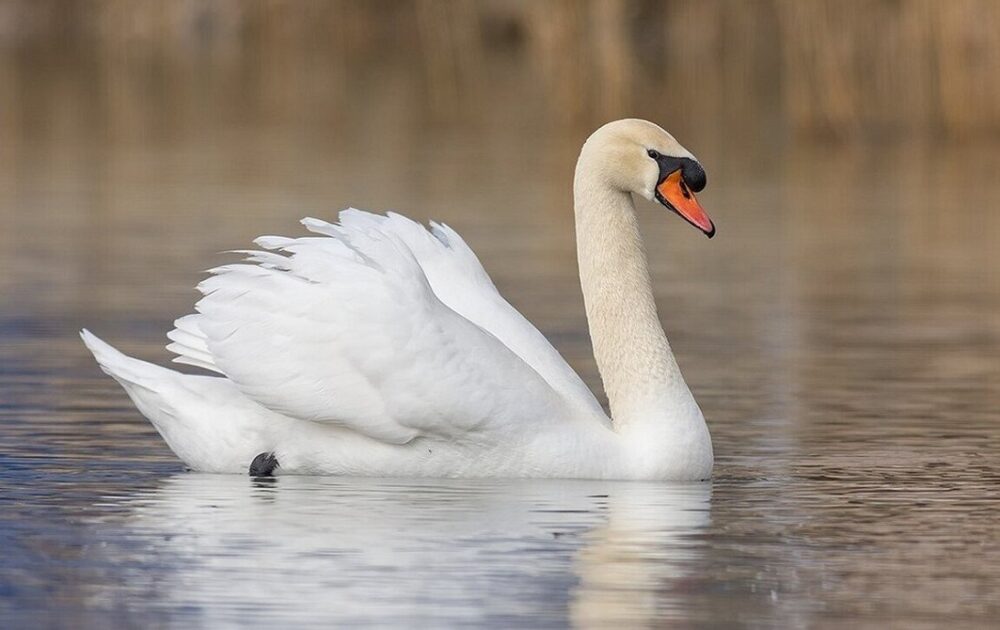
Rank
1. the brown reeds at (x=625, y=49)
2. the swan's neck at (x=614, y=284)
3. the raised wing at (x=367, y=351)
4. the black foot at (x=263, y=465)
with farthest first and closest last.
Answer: the brown reeds at (x=625, y=49), the swan's neck at (x=614, y=284), the black foot at (x=263, y=465), the raised wing at (x=367, y=351)

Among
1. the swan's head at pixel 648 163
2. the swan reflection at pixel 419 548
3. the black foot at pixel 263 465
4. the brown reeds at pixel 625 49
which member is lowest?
the swan reflection at pixel 419 548

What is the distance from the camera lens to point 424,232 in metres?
9.71

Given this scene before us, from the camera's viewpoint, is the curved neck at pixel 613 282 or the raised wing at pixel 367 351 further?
the curved neck at pixel 613 282

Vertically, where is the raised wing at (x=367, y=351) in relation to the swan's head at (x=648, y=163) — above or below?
below

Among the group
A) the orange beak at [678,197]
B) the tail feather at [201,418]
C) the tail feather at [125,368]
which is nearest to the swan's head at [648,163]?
the orange beak at [678,197]

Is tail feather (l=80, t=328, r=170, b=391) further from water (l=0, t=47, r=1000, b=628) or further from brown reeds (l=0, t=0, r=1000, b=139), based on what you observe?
brown reeds (l=0, t=0, r=1000, b=139)

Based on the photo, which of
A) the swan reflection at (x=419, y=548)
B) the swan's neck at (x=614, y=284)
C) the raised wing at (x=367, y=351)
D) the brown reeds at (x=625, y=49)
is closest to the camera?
the swan reflection at (x=419, y=548)

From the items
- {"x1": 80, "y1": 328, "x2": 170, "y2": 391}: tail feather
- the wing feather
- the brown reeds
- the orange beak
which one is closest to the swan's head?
the orange beak

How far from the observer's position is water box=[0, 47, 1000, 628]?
22.3ft

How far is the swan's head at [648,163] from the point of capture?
910cm

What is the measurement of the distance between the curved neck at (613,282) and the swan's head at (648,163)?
78 mm

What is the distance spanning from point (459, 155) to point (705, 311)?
9.84m

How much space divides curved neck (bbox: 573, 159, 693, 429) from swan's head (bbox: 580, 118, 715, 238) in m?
0.08

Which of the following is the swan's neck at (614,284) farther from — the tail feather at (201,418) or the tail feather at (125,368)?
the tail feather at (125,368)
